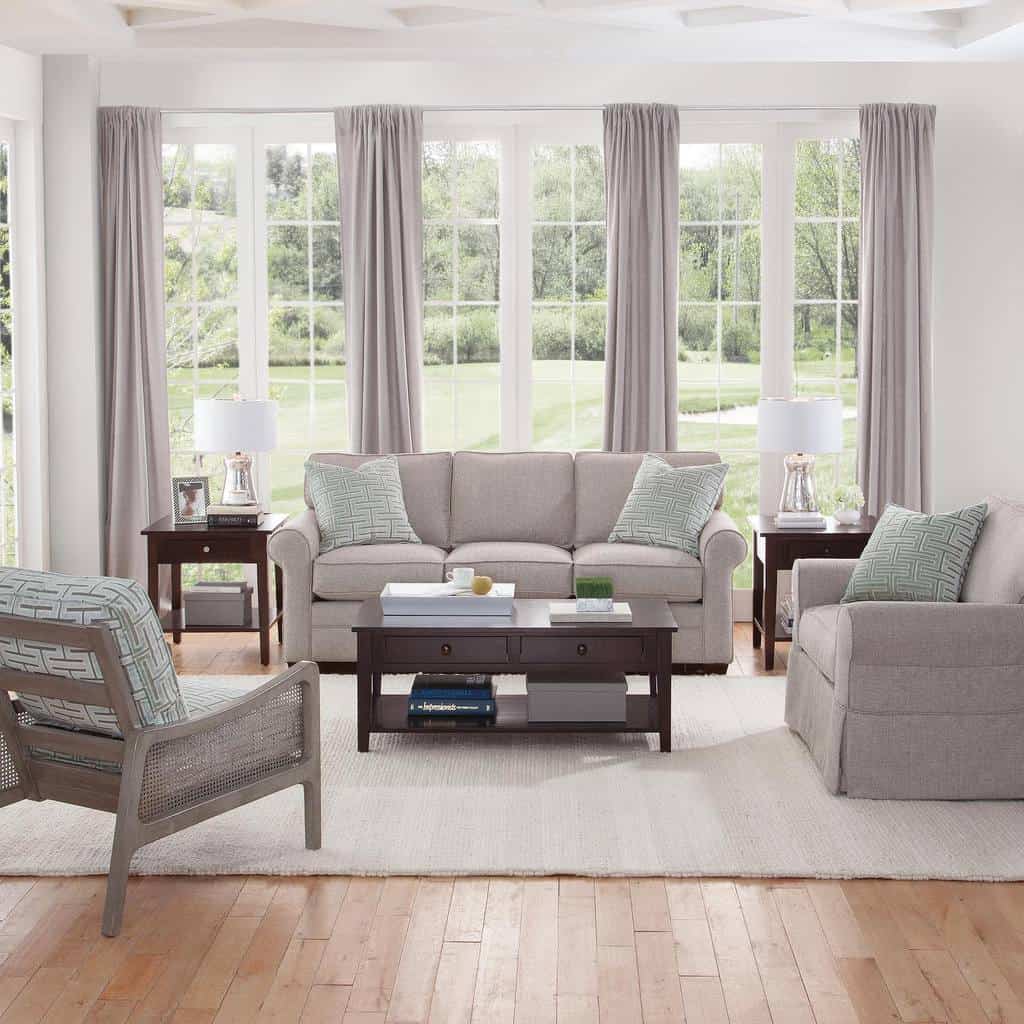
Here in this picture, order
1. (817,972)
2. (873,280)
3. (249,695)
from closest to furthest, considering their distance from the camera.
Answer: (817,972) < (249,695) < (873,280)

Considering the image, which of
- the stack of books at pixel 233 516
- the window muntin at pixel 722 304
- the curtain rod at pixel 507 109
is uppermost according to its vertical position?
the curtain rod at pixel 507 109

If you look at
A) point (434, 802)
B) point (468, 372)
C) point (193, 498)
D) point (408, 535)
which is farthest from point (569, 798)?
point (468, 372)

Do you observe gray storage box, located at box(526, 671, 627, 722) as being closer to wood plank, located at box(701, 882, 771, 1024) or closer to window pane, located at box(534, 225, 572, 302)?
wood plank, located at box(701, 882, 771, 1024)

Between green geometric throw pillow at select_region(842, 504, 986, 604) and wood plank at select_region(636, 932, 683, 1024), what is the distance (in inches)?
77.9

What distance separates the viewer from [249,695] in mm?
3791

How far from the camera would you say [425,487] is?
271 inches

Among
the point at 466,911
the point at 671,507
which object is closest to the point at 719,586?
the point at 671,507

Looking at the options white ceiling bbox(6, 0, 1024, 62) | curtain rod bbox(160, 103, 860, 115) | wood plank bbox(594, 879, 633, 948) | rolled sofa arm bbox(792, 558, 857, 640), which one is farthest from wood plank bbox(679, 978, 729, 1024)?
curtain rod bbox(160, 103, 860, 115)

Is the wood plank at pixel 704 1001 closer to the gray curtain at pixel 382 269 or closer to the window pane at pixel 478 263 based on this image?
the gray curtain at pixel 382 269

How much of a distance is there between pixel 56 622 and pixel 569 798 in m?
1.86

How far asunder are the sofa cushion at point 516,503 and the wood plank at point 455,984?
345 cm

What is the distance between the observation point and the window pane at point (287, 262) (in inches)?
293

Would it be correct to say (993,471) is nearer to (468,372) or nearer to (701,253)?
(701,253)

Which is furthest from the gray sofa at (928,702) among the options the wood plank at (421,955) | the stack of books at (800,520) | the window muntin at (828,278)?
the window muntin at (828,278)
